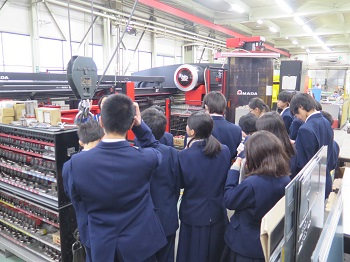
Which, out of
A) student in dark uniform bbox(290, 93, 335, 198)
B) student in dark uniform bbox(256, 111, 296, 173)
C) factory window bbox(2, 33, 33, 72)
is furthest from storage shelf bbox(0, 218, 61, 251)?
factory window bbox(2, 33, 33, 72)

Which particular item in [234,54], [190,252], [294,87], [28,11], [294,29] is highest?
[294,29]

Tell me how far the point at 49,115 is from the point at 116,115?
47.4 inches

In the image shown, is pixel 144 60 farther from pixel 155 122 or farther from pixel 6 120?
pixel 155 122

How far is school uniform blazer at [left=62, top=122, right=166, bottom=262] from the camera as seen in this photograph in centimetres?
142

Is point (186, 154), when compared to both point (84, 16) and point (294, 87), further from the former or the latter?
point (84, 16)

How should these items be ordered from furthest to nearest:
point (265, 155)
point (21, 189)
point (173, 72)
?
point (173, 72) → point (21, 189) → point (265, 155)

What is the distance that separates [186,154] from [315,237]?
93cm

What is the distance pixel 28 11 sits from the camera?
20.8 ft

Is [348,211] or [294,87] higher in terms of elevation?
[294,87]

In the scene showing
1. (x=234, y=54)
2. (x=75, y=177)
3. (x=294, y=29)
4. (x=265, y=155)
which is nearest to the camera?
(x=75, y=177)

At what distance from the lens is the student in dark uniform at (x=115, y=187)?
142 centimetres

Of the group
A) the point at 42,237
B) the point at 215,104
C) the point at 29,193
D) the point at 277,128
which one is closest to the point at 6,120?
the point at 29,193

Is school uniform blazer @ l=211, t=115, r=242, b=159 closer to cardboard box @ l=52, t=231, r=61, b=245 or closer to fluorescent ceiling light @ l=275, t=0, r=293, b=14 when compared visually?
cardboard box @ l=52, t=231, r=61, b=245

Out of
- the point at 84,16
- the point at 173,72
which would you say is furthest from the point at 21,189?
the point at 84,16
